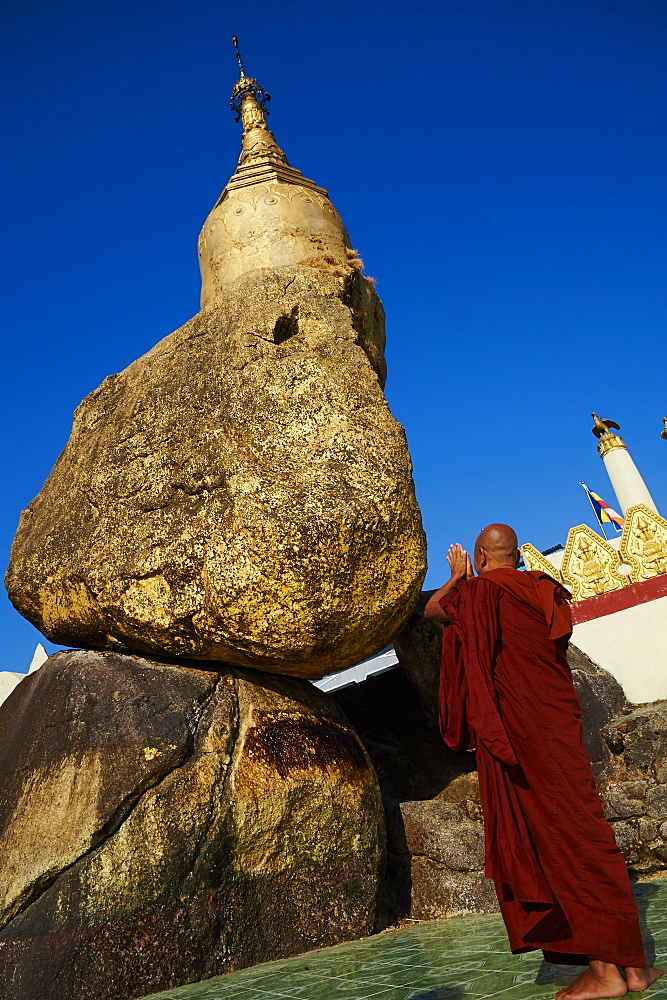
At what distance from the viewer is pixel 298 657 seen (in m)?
Result: 4.98

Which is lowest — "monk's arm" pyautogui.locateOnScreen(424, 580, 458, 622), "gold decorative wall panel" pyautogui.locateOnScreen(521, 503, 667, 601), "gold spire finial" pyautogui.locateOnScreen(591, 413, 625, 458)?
"monk's arm" pyautogui.locateOnScreen(424, 580, 458, 622)

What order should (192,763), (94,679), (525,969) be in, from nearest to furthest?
(525,969), (192,763), (94,679)

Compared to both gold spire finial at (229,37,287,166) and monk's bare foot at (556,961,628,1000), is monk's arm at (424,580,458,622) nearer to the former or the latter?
monk's bare foot at (556,961,628,1000)

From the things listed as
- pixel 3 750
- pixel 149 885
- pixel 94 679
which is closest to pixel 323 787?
pixel 149 885

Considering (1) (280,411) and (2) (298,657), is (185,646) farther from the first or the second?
(1) (280,411)

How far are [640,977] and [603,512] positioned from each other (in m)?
16.9

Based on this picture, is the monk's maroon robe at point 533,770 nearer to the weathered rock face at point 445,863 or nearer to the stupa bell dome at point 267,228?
the weathered rock face at point 445,863

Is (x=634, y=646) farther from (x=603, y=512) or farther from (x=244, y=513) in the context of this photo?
(x=603, y=512)

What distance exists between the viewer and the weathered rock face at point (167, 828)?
4.07 m

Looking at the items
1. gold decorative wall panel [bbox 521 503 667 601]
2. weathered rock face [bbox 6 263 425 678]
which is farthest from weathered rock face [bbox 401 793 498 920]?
gold decorative wall panel [bbox 521 503 667 601]

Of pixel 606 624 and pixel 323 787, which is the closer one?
pixel 323 787

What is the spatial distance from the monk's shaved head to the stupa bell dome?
3.61 m

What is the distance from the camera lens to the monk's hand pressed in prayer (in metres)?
4.09

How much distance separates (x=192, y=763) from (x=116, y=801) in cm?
45
